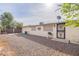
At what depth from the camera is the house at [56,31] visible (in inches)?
147

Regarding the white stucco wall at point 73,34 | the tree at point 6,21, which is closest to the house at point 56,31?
the white stucco wall at point 73,34

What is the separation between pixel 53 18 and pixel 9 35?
2.36ft

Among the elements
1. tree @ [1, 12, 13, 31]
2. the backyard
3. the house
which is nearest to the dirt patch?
the backyard

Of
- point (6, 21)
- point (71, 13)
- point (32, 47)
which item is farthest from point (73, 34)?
point (6, 21)

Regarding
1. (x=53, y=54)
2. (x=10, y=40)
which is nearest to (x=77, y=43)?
(x=53, y=54)

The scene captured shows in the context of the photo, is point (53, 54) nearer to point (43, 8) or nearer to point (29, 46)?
point (29, 46)

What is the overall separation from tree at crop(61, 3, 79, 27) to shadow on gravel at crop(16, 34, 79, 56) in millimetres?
322

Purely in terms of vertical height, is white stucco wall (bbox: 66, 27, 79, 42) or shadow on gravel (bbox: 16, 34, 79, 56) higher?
white stucco wall (bbox: 66, 27, 79, 42)

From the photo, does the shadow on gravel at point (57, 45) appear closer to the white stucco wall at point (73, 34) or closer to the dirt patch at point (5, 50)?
the white stucco wall at point (73, 34)

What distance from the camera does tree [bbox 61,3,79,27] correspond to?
12.1 feet

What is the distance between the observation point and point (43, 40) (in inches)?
150

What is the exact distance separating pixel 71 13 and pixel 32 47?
773 mm

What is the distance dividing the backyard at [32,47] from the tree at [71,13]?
0.34 metres

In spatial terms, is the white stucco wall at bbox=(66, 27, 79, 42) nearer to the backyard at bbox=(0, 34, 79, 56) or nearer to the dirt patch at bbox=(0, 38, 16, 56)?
the backyard at bbox=(0, 34, 79, 56)
